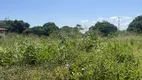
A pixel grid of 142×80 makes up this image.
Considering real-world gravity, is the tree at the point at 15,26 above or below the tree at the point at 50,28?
above

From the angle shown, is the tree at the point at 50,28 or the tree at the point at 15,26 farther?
the tree at the point at 15,26

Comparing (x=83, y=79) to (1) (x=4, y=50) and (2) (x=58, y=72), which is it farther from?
(1) (x=4, y=50)

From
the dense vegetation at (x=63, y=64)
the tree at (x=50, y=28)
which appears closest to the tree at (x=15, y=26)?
the tree at (x=50, y=28)

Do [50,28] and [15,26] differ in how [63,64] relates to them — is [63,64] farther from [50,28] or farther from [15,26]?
[15,26]

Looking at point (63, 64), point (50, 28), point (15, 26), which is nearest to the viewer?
point (63, 64)

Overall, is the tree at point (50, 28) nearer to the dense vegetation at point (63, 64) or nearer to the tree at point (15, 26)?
the dense vegetation at point (63, 64)

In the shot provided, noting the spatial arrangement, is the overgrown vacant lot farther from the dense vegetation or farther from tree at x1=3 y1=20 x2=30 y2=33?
tree at x1=3 y1=20 x2=30 y2=33

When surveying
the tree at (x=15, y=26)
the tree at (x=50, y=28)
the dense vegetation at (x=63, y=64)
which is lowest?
the dense vegetation at (x=63, y=64)

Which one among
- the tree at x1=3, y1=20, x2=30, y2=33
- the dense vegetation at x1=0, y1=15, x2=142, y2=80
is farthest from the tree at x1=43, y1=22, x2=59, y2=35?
the tree at x1=3, y1=20, x2=30, y2=33

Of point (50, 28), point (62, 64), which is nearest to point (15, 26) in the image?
point (50, 28)

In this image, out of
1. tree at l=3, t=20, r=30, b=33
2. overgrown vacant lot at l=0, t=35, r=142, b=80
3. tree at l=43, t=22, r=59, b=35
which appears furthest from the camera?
tree at l=3, t=20, r=30, b=33

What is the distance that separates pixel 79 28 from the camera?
26.5 ft

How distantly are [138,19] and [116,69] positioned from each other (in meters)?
27.2

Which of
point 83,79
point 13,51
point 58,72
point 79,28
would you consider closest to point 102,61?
point 83,79
